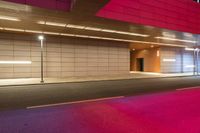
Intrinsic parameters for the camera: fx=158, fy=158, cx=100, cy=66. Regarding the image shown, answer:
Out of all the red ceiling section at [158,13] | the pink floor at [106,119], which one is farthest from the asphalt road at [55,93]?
the red ceiling section at [158,13]

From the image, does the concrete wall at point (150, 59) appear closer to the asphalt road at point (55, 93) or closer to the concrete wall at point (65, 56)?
the concrete wall at point (65, 56)

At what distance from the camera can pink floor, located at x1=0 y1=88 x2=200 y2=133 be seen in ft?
11.7

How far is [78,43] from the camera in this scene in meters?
16.8

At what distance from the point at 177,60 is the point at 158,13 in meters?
15.3

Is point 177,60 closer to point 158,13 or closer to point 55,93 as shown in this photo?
point 158,13

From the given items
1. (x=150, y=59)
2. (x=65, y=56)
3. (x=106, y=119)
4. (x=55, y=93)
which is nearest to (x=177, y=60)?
(x=150, y=59)

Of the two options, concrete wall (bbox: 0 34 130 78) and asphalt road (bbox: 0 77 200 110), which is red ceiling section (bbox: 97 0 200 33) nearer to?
asphalt road (bbox: 0 77 200 110)

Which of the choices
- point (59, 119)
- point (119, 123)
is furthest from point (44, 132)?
point (119, 123)

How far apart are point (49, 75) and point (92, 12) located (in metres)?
9.86

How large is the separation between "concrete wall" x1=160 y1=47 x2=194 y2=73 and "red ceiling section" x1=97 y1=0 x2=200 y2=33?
972 centimetres

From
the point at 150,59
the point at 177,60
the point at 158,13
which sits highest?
the point at 158,13

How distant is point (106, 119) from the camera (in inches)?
165

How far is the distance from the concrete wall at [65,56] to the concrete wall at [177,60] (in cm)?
612

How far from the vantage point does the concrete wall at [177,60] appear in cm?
2231
